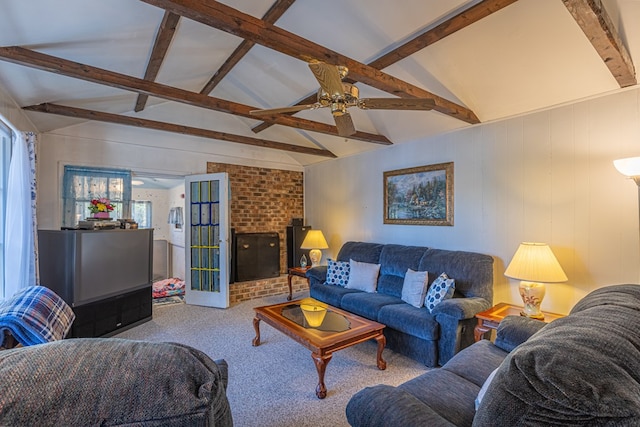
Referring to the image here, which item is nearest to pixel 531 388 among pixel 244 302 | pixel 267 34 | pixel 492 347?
pixel 492 347

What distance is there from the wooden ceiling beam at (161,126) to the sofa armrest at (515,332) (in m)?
3.68

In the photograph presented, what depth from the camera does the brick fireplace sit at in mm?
5047

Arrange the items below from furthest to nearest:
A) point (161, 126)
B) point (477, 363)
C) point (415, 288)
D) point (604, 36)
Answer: point (161, 126) < point (415, 288) < point (477, 363) < point (604, 36)

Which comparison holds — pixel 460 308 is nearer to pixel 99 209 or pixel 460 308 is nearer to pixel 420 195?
pixel 420 195

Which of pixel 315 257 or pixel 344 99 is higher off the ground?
pixel 344 99

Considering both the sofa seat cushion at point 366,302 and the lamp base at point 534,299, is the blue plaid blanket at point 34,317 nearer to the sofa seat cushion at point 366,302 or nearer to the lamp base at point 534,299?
the sofa seat cushion at point 366,302

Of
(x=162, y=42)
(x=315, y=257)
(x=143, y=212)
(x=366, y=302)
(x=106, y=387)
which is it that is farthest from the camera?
(x=143, y=212)

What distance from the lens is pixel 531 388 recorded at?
833mm

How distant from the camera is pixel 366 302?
3289 millimetres

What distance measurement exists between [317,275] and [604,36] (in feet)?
11.8

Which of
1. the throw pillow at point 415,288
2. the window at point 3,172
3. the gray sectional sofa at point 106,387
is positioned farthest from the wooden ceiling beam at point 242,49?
the throw pillow at point 415,288

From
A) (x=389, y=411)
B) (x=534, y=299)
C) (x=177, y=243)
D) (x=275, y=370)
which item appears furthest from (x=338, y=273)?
(x=177, y=243)

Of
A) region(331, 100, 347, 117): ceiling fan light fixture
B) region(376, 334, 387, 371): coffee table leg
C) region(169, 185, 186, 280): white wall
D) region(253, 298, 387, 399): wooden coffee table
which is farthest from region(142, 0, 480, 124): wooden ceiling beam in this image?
region(169, 185, 186, 280): white wall

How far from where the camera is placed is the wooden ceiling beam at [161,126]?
3.23 m
